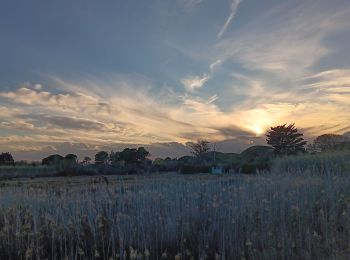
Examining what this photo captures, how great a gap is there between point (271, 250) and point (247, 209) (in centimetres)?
214

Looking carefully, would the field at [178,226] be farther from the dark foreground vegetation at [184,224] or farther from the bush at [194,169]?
the bush at [194,169]

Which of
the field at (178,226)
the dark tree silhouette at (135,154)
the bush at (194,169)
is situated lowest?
the field at (178,226)

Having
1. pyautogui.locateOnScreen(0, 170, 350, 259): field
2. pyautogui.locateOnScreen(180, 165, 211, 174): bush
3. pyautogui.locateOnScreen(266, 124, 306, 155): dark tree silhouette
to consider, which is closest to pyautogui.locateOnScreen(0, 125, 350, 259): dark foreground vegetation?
pyautogui.locateOnScreen(0, 170, 350, 259): field

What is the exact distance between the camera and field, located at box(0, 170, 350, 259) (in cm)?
796

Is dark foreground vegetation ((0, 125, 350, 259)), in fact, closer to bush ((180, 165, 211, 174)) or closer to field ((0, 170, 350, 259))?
field ((0, 170, 350, 259))

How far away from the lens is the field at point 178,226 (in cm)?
796

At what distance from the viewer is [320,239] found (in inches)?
317

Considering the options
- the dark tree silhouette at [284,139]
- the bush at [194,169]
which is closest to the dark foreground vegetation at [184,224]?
the bush at [194,169]

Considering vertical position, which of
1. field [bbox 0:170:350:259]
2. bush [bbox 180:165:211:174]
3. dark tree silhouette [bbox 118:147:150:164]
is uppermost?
dark tree silhouette [bbox 118:147:150:164]

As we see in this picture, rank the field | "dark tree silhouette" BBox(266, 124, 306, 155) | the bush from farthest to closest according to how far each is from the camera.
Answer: "dark tree silhouette" BBox(266, 124, 306, 155) < the bush < the field

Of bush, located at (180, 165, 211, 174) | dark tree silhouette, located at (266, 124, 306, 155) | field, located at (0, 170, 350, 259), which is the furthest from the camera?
dark tree silhouette, located at (266, 124, 306, 155)

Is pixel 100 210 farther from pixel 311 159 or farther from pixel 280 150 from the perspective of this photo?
pixel 280 150

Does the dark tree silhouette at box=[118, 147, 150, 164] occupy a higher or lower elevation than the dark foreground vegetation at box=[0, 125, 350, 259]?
higher

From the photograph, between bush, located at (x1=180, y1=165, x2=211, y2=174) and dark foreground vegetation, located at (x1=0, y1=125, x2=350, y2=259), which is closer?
dark foreground vegetation, located at (x1=0, y1=125, x2=350, y2=259)
